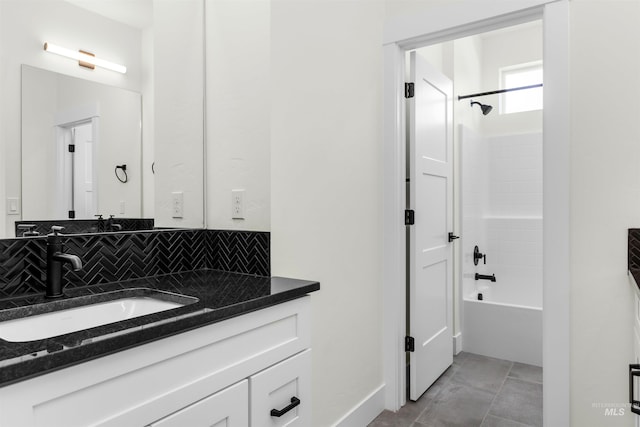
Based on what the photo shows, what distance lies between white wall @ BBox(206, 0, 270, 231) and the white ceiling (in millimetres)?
265

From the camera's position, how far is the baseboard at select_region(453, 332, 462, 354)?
3125mm

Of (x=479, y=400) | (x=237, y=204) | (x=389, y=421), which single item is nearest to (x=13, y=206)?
(x=237, y=204)

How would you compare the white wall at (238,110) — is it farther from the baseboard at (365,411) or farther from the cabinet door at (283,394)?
the baseboard at (365,411)

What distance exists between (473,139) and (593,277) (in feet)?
6.57

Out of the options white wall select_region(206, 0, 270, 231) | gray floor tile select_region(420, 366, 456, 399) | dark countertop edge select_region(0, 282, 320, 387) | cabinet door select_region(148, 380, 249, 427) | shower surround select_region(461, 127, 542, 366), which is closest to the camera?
dark countertop edge select_region(0, 282, 320, 387)

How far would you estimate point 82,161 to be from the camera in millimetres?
1357

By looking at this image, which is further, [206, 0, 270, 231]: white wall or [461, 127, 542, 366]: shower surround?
[461, 127, 542, 366]: shower surround

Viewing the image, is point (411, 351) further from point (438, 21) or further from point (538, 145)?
point (538, 145)

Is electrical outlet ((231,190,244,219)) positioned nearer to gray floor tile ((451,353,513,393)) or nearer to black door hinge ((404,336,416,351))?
black door hinge ((404,336,416,351))

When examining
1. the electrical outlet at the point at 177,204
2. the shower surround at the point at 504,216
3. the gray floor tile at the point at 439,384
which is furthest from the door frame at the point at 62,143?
the shower surround at the point at 504,216

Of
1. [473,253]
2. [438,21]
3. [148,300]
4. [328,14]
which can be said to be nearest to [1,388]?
[148,300]

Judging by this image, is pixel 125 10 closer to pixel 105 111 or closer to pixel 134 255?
pixel 105 111

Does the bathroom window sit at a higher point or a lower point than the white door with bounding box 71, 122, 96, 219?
higher

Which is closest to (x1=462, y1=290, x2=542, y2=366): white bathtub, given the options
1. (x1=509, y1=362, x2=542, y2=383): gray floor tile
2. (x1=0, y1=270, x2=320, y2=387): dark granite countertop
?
(x1=509, y1=362, x2=542, y2=383): gray floor tile
